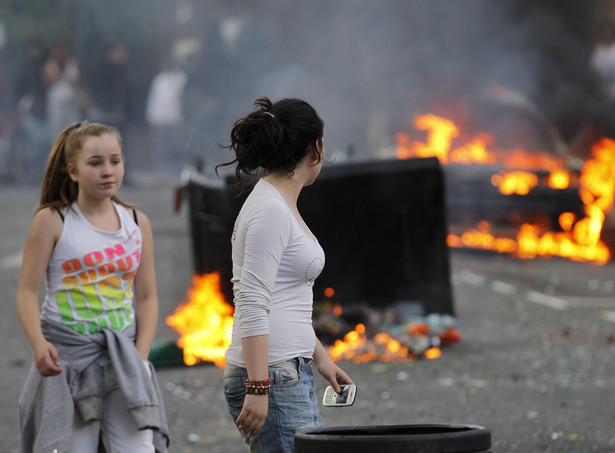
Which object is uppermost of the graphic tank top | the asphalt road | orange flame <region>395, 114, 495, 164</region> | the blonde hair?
orange flame <region>395, 114, 495, 164</region>

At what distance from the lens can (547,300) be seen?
1083cm

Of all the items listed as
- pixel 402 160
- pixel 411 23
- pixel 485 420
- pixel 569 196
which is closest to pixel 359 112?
pixel 411 23

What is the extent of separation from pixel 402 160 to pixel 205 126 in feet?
35.2

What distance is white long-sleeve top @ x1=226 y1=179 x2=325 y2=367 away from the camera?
8.91 ft

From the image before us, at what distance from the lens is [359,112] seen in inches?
707

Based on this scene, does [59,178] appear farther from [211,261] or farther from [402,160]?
[402,160]

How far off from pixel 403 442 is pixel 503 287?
980cm

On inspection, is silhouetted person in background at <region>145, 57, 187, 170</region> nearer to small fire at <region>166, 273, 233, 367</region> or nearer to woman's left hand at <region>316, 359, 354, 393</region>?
small fire at <region>166, 273, 233, 367</region>

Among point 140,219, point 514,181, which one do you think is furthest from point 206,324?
point 514,181

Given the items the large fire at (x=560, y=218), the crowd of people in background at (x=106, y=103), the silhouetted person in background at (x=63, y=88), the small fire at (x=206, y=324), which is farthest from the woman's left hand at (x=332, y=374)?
the silhouetted person in background at (x=63, y=88)

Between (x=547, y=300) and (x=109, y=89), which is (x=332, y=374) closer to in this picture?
(x=547, y=300)

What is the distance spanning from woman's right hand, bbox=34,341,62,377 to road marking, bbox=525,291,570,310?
7.61 meters

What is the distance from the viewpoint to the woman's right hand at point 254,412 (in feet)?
8.81

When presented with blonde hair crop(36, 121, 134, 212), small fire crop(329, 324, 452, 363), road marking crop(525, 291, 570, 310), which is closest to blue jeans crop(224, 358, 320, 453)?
blonde hair crop(36, 121, 134, 212)
